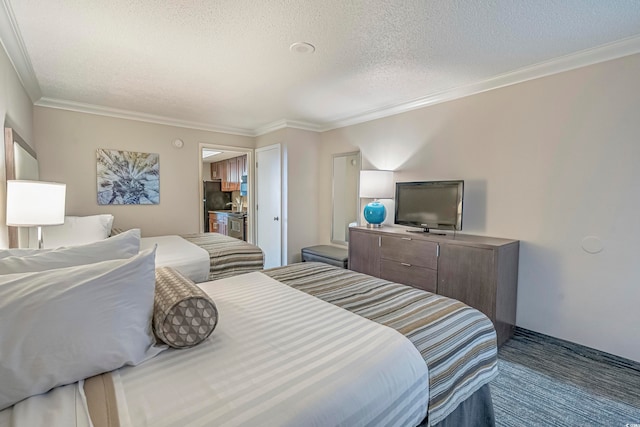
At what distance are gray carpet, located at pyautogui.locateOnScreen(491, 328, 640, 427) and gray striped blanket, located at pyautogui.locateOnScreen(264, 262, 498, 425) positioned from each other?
623 mm

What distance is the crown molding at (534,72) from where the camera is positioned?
2.19m

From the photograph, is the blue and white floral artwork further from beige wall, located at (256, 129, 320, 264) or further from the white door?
beige wall, located at (256, 129, 320, 264)

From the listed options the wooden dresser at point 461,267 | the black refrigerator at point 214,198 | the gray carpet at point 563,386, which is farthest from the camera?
the black refrigerator at point 214,198

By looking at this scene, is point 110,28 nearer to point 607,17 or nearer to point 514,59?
point 514,59

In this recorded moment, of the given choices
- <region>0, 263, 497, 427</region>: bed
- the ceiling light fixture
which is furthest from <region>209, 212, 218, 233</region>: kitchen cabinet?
<region>0, 263, 497, 427</region>: bed

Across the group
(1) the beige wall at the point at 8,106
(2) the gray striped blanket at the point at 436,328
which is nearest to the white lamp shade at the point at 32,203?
(1) the beige wall at the point at 8,106

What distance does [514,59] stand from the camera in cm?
246

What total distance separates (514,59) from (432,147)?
1145 millimetres

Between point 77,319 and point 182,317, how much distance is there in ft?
1.02

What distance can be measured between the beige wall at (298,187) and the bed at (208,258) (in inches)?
49.8

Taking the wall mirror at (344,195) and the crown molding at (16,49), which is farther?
the wall mirror at (344,195)

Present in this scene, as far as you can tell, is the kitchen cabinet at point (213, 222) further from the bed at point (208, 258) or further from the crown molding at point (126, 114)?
the bed at point (208, 258)

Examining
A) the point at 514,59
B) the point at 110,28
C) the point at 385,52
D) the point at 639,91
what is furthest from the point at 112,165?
the point at 639,91

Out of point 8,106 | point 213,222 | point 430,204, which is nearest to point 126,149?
point 8,106
